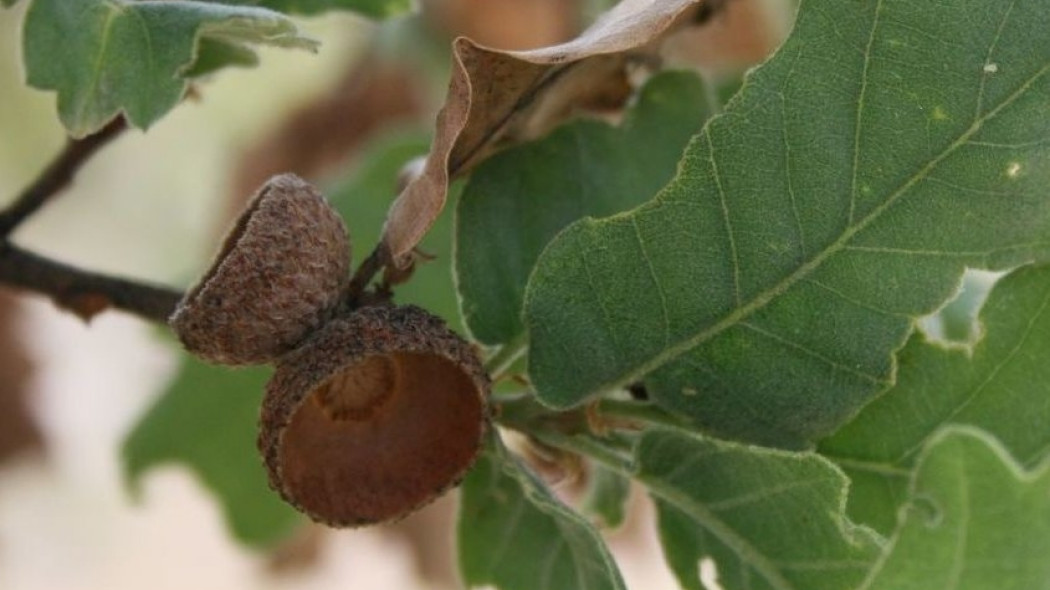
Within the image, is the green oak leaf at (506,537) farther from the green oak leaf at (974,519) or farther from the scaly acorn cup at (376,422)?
the green oak leaf at (974,519)

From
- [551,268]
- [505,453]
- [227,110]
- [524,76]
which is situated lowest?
[227,110]

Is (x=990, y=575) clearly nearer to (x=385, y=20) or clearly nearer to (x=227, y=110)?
(x=385, y=20)

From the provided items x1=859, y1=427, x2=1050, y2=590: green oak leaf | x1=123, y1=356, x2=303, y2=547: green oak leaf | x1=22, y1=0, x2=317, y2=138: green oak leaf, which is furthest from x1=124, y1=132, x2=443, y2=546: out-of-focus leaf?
x1=859, y1=427, x2=1050, y2=590: green oak leaf

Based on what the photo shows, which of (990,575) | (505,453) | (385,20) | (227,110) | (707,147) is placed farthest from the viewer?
(227,110)

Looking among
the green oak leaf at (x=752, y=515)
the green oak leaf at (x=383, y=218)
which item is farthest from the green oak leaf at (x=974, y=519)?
the green oak leaf at (x=383, y=218)

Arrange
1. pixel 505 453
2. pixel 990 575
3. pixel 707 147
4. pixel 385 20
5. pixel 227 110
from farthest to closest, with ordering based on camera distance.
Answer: pixel 227 110 → pixel 385 20 → pixel 505 453 → pixel 707 147 → pixel 990 575

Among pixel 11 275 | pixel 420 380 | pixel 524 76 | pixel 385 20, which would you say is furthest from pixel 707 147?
pixel 11 275

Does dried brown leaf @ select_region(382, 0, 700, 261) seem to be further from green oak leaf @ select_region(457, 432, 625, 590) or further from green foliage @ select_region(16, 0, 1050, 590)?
green oak leaf @ select_region(457, 432, 625, 590)
